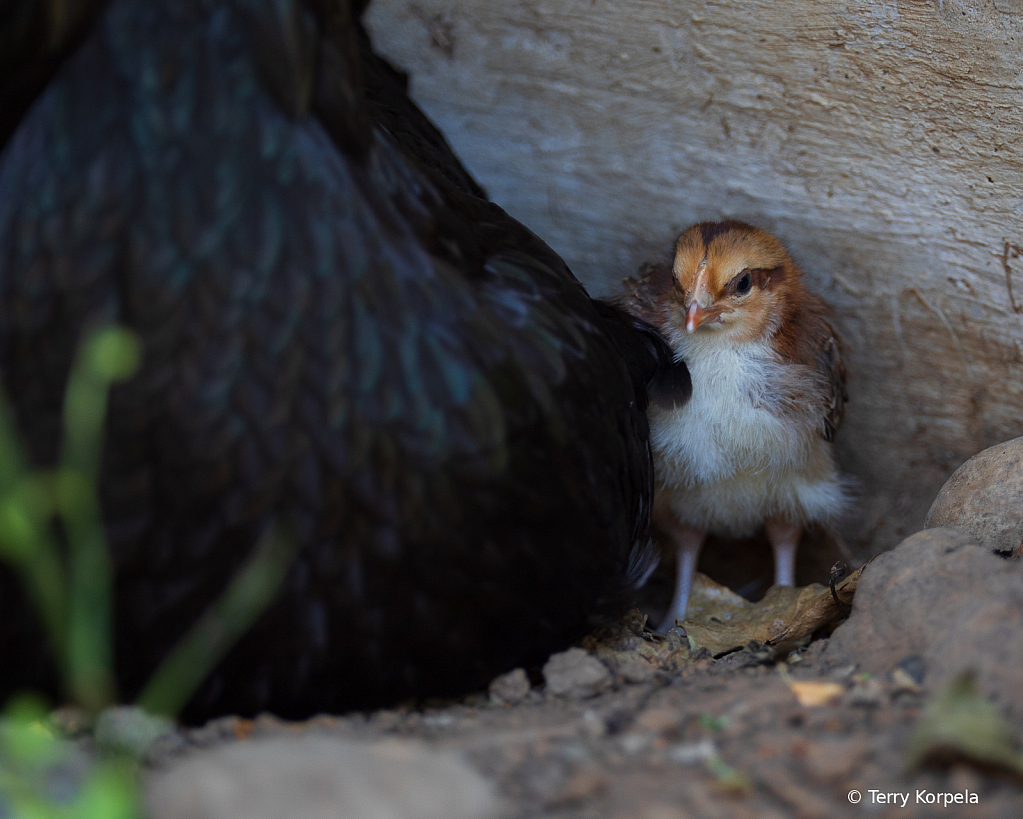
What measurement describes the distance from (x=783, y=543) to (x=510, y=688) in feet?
4.48

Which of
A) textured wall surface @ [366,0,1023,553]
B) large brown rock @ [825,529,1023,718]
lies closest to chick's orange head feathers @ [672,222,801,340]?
textured wall surface @ [366,0,1023,553]

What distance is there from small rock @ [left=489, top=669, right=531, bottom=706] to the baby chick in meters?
0.94

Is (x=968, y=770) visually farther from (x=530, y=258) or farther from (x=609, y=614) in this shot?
(x=530, y=258)

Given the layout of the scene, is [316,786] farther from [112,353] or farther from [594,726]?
[112,353]

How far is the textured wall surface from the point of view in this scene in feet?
7.15

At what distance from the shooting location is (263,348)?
51.0 inches

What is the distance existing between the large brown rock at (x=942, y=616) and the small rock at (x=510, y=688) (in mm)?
569

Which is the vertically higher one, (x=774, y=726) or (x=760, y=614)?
(x=774, y=726)

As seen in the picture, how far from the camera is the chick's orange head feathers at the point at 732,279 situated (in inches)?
93.0

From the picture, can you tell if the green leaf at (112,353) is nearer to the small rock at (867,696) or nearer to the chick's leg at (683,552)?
the small rock at (867,696)

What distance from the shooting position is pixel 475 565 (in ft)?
4.84

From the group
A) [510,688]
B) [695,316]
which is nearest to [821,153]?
[695,316]

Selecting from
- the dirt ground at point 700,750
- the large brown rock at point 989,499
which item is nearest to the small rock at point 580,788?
the dirt ground at point 700,750

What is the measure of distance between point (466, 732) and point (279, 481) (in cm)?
48
